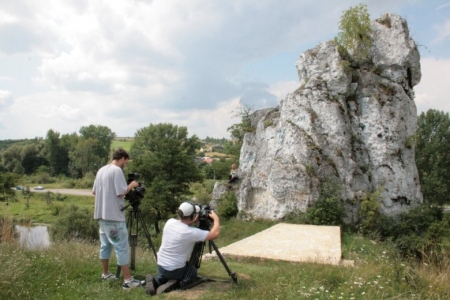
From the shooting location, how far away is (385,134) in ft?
50.0

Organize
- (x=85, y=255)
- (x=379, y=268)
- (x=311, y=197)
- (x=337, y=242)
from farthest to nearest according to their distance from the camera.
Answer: (x=311, y=197), (x=337, y=242), (x=85, y=255), (x=379, y=268)

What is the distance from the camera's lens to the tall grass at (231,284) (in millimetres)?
4820

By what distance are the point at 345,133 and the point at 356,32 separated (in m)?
5.00

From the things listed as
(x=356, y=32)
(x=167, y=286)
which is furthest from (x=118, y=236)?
(x=356, y=32)

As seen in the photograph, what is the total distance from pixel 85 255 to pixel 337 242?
612 centimetres

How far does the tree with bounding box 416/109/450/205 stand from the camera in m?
31.9

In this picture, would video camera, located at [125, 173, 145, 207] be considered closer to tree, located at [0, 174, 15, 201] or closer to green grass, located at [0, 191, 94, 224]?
green grass, located at [0, 191, 94, 224]

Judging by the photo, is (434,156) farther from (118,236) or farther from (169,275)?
(118,236)

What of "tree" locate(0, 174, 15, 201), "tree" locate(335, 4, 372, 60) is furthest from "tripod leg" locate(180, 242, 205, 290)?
"tree" locate(0, 174, 15, 201)

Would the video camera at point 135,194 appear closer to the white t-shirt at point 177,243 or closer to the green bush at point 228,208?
the white t-shirt at point 177,243

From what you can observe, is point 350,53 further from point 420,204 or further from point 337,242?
point 337,242

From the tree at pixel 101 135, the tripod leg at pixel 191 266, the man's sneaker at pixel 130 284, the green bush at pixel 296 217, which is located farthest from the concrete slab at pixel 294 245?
the tree at pixel 101 135

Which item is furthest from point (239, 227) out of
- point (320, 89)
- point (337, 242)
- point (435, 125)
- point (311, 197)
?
point (435, 125)

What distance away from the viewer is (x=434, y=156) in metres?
32.9
